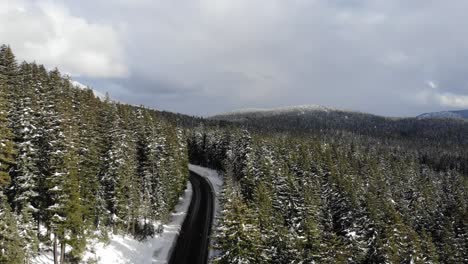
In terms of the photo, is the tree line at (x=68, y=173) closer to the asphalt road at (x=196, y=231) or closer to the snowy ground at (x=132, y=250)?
the snowy ground at (x=132, y=250)

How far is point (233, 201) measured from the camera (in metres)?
34.2

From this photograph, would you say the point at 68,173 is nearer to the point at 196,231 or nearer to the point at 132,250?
the point at 132,250

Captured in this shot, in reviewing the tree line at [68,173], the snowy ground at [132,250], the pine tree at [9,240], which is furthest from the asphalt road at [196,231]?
the pine tree at [9,240]

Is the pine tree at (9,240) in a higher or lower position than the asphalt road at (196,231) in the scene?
higher

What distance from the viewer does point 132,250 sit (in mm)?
53188

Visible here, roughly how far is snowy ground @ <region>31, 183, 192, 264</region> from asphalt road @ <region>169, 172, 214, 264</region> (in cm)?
143

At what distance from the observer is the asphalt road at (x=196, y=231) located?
56031 mm

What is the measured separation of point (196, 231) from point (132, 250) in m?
17.4

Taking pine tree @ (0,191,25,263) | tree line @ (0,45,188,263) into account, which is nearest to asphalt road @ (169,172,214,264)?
tree line @ (0,45,188,263)

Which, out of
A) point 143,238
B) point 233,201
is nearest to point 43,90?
point 143,238

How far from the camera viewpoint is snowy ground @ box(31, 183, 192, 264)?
45.1m

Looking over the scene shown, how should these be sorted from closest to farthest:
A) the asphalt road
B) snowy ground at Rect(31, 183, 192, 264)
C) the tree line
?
the tree line
snowy ground at Rect(31, 183, 192, 264)
the asphalt road

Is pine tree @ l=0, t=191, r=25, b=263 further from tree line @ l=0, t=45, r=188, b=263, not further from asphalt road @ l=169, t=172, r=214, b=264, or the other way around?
asphalt road @ l=169, t=172, r=214, b=264

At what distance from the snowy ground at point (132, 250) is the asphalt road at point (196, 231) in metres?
1.43
